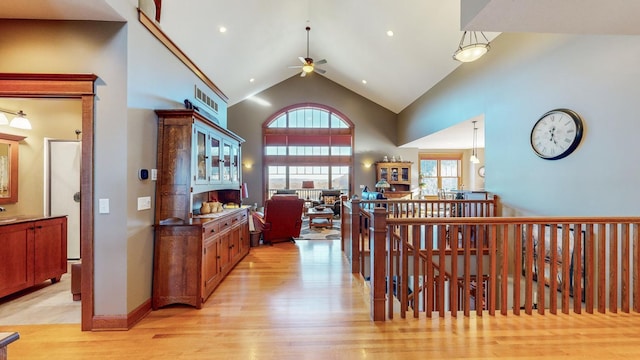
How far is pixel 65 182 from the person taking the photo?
4.09 metres

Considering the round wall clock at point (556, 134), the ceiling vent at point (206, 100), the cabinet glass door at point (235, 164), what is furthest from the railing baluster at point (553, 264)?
the ceiling vent at point (206, 100)

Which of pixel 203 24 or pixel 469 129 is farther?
pixel 469 129

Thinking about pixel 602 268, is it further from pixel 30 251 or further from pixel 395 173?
pixel 395 173

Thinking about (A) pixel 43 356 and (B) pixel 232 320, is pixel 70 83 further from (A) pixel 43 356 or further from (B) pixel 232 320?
(B) pixel 232 320

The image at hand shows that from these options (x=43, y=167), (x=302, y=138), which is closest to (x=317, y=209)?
(x=302, y=138)

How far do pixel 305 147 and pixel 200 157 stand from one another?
695 centimetres

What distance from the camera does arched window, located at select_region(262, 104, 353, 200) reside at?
9.76 m

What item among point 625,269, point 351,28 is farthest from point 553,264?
point 351,28

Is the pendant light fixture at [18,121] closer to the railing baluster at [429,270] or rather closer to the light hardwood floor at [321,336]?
the light hardwood floor at [321,336]

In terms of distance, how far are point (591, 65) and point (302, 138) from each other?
782 cm

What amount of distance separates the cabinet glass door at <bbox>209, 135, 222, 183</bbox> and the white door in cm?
220

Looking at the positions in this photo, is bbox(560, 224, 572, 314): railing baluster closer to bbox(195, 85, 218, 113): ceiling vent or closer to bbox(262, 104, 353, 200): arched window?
bbox(195, 85, 218, 113): ceiling vent

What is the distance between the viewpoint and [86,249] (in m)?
2.31

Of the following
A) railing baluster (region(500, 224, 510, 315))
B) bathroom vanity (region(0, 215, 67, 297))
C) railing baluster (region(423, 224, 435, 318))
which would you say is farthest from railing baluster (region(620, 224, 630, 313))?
bathroom vanity (region(0, 215, 67, 297))
